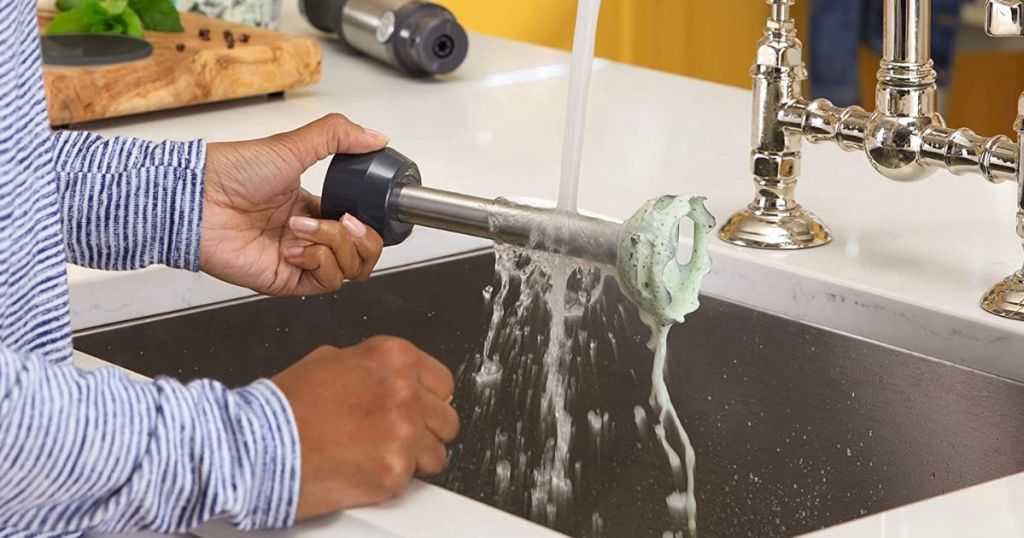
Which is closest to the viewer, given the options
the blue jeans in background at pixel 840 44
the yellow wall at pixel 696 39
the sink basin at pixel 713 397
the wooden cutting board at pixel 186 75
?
the sink basin at pixel 713 397

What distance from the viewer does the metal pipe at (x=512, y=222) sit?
36.3 inches

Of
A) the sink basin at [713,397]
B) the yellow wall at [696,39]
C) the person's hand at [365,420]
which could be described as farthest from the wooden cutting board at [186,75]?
the yellow wall at [696,39]

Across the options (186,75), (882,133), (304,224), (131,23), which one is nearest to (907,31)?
(882,133)

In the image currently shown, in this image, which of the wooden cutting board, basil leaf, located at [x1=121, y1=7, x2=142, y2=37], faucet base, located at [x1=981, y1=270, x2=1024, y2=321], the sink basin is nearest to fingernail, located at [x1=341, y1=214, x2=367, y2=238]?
the sink basin

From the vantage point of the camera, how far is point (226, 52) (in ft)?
4.84

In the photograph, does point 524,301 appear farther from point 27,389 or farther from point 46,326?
point 27,389

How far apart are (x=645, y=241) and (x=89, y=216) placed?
33cm

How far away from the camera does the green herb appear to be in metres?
1.52

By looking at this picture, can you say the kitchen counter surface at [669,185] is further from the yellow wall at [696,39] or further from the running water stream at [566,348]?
the yellow wall at [696,39]

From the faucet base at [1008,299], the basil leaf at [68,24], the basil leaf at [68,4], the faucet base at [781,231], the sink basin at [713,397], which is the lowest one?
the sink basin at [713,397]

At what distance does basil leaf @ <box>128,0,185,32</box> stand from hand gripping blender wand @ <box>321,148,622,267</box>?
2.07 feet

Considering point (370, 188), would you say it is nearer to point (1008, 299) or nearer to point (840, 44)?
point (1008, 299)

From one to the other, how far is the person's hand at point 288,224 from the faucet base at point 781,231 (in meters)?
0.29

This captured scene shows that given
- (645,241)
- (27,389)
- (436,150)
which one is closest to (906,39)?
(645,241)
